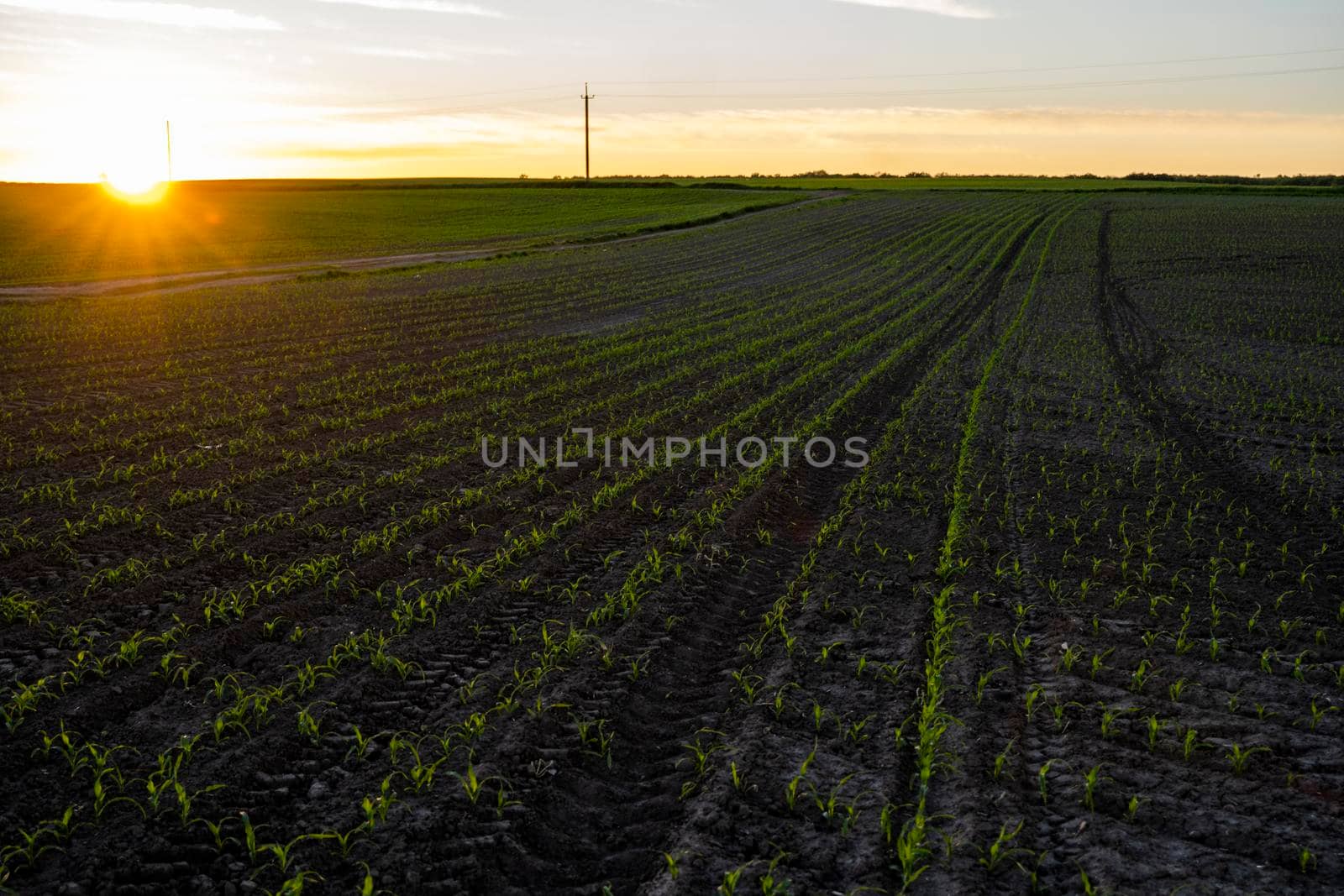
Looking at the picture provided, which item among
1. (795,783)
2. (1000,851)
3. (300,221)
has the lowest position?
(1000,851)

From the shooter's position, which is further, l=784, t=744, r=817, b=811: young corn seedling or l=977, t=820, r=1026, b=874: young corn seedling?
l=784, t=744, r=817, b=811: young corn seedling

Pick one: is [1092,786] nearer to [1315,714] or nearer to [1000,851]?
[1000,851]

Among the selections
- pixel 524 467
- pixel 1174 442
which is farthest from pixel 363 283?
pixel 1174 442

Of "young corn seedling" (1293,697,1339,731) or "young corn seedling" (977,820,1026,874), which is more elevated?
"young corn seedling" (1293,697,1339,731)

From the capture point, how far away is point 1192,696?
546 cm

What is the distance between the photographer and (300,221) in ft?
180

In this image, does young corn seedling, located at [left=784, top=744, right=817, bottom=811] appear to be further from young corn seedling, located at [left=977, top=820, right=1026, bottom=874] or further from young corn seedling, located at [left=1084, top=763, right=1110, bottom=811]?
young corn seedling, located at [left=1084, top=763, right=1110, bottom=811]

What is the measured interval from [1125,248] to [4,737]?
124 feet

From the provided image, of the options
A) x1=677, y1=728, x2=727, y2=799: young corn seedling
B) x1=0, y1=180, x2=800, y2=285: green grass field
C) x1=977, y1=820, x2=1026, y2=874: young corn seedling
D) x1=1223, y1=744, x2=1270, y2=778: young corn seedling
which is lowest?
x1=977, y1=820, x2=1026, y2=874: young corn seedling

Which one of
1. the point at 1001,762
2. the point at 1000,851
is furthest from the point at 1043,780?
the point at 1000,851

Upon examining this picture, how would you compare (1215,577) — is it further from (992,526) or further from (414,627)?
(414,627)

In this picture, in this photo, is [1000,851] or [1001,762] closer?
[1000,851]

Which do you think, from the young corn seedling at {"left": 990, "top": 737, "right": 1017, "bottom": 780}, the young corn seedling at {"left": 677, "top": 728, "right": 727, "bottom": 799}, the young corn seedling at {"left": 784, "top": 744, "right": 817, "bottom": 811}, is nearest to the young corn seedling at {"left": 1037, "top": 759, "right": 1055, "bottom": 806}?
the young corn seedling at {"left": 990, "top": 737, "right": 1017, "bottom": 780}

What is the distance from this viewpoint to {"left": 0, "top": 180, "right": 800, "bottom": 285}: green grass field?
1430 inches
